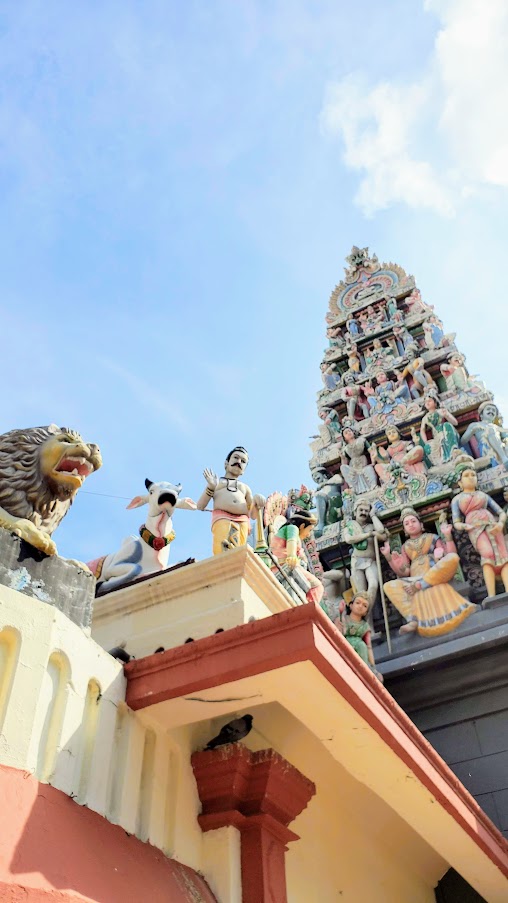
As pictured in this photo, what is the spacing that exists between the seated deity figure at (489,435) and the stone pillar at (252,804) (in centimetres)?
809

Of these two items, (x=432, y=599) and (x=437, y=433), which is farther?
(x=437, y=433)

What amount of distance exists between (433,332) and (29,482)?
12.5 m

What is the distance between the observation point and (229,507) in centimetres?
735

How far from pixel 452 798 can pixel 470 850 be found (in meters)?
0.81

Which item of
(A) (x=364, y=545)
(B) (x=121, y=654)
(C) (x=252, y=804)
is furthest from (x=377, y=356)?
(C) (x=252, y=804)

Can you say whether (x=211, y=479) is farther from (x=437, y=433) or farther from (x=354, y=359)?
(x=354, y=359)

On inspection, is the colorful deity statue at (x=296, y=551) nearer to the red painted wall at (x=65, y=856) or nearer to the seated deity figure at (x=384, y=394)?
the red painted wall at (x=65, y=856)

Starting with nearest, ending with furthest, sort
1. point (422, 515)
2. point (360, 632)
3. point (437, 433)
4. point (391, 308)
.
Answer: point (360, 632) < point (422, 515) < point (437, 433) < point (391, 308)

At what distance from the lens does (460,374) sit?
46.3ft

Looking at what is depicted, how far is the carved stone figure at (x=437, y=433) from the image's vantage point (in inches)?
486

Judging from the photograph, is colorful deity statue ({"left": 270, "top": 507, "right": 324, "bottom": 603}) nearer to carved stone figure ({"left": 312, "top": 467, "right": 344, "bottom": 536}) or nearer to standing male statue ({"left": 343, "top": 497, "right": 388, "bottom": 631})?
standing male statue ({"left": 343, "top": 497, "right": 388, "bottom": 631})

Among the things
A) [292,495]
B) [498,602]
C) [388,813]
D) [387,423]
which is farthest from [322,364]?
[388,813]

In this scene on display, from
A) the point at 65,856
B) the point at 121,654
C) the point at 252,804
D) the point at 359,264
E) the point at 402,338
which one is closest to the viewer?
the point at 65,856

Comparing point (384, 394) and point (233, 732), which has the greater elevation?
point (384, 394)
